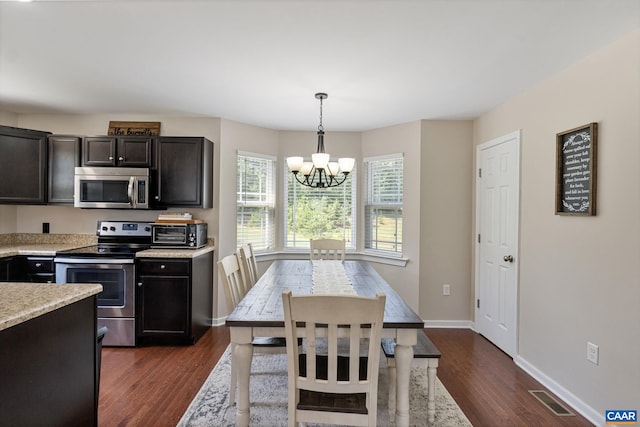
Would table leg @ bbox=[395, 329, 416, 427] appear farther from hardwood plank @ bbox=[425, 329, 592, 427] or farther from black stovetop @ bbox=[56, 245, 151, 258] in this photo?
black stovetop @ bbox=[56, 245, 151, 258]

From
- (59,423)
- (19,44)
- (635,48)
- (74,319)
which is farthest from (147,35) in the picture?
(635,48)

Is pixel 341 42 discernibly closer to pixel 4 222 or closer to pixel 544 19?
pixel 544 19

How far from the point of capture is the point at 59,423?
1403 millimetres

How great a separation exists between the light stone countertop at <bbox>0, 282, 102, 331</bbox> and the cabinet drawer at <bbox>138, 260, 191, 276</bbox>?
71.1 inches

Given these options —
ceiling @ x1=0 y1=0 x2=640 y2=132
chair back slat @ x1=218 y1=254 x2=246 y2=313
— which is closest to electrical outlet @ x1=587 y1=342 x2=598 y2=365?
ceiling @ x1=0 y1=0 x2=640 y2=132

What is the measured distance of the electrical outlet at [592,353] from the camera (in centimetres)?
227

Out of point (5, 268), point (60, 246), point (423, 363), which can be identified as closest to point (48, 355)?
point (423, 363)

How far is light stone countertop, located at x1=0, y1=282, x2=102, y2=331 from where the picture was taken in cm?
119

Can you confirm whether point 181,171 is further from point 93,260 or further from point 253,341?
point 253,341

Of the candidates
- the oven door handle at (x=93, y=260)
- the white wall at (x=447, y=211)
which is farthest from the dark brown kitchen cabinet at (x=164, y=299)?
the white wall at (x=447, y=211)

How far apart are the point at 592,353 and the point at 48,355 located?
3.14m

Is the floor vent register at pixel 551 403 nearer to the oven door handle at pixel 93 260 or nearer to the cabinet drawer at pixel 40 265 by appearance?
the oven door handle at pixel 93 260

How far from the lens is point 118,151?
148 inches

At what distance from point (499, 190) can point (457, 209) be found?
636 millimetres
